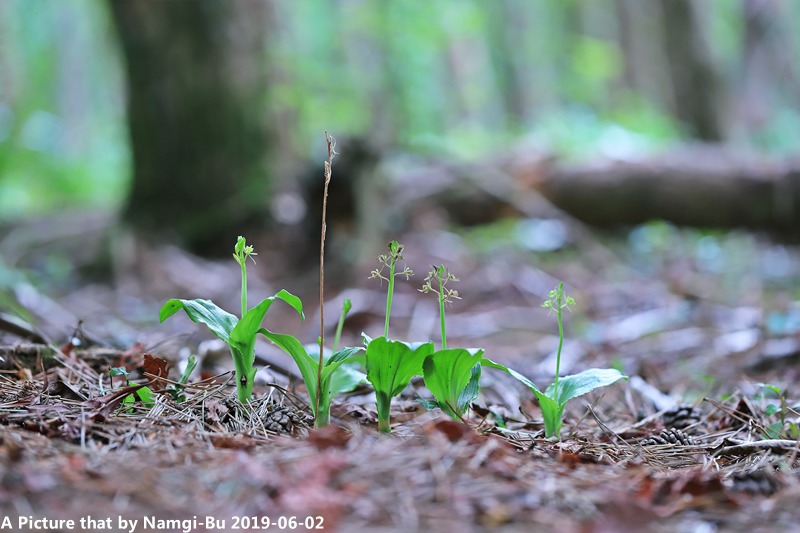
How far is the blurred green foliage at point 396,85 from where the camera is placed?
7387mm

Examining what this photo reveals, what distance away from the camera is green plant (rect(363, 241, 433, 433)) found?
5.03 feet

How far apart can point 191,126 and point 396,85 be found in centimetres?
960

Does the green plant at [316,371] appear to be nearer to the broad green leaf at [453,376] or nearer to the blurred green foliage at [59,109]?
the broad green leaf at [453,376]

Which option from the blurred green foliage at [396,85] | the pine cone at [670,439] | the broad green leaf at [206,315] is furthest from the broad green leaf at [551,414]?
the blurred green foliage at [396,85]

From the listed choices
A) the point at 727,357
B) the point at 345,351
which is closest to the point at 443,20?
the point at 727,357

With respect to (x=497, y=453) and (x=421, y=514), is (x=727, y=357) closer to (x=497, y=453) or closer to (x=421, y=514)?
(x=497, y=453)

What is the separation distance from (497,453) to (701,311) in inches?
142

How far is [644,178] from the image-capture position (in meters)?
6.17

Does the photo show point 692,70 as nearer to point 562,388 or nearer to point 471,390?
point 562,388

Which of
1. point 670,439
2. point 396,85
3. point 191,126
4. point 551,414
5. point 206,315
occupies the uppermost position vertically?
point 396,85

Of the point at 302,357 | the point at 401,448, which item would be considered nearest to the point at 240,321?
the point at 302,357

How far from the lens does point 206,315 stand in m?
1.65

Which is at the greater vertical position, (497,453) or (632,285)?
(497,453)

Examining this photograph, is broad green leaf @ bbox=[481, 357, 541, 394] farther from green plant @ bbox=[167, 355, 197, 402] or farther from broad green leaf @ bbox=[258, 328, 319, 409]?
green plant @ bbox=[167, 355, 197, 402]
